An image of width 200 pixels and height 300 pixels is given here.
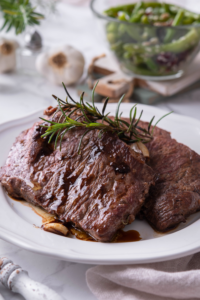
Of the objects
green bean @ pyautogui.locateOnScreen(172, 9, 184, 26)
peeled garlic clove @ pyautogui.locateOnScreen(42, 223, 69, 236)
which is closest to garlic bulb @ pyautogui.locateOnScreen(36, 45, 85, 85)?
green bean @ pyautogui.locateOnScreen(172, 9, 184, 26)

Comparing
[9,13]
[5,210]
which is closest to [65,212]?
[5,210]

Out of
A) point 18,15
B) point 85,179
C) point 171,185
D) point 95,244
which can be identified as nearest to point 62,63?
point 18,15

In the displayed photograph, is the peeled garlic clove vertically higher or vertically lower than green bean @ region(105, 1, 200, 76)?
lower

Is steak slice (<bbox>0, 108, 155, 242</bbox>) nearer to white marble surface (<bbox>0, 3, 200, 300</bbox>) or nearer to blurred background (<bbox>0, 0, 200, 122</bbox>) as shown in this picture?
white marble surface (<bbox>0, 3, 200, 300</bbox>)

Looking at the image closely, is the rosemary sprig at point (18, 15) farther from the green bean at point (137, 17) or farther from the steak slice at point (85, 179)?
the steak slice at point (85, 179)

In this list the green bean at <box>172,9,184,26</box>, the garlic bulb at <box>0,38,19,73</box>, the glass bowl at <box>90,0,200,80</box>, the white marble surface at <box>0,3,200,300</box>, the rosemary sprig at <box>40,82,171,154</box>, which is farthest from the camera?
the garlic bulb at <box>0,38,19,73</box>

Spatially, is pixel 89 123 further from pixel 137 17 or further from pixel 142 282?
pixel 137 17
